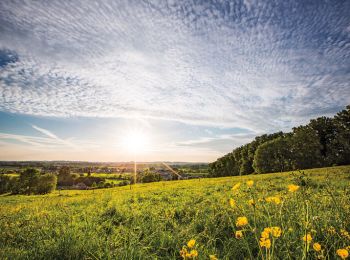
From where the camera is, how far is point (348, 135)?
182 feet

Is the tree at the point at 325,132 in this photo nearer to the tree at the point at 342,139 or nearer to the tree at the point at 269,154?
the tree at the point at 342,139

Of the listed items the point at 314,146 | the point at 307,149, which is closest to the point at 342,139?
the point at 314,146

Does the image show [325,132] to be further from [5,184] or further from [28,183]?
[5,184]

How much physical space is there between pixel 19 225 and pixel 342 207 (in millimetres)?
8741

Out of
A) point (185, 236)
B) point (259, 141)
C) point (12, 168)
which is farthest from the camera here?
point (12, 168)

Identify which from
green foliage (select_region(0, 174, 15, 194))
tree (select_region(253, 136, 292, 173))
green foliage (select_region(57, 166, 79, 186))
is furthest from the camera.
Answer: green foliage (select_region(57, 166, 79, 186))

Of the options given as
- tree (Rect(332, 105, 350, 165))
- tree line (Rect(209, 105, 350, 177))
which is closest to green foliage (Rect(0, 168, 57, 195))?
tree line (Rect(209, 105, 350, 177))

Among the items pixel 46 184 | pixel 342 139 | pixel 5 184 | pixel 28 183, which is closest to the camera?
pixel 342 139

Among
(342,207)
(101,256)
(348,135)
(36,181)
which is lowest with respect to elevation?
(36,181)

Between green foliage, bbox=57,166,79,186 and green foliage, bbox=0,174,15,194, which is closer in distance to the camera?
green foliage, bbox=0,174,15,194

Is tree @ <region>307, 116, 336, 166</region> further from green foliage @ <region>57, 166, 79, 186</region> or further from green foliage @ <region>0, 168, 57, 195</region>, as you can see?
green foliage @ <region>57, 166, 79, 186</region>

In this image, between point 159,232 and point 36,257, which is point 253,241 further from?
point 36,257

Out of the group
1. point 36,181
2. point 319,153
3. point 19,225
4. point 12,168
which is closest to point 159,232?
point 19,225

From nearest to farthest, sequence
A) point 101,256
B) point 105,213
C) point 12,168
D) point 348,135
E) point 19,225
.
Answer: point 101,256 → point 19,225 → point 105,213 → point 348,135 → point 12,168
